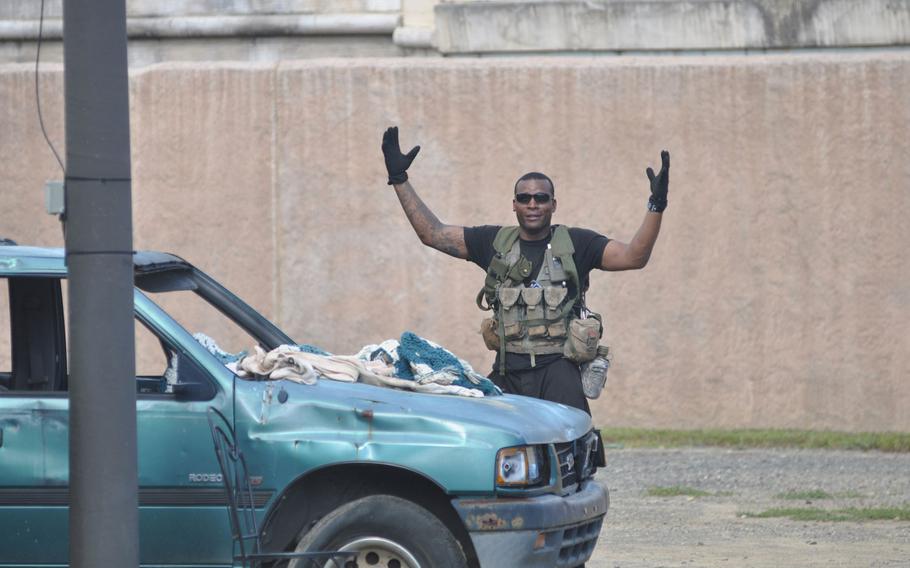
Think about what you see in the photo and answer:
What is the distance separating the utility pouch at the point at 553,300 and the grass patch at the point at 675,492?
3093 millimetres

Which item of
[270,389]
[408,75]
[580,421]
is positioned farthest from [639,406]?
[270,389]

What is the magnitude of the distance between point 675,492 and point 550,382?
10.1ft

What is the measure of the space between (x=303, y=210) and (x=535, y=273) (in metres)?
5.09

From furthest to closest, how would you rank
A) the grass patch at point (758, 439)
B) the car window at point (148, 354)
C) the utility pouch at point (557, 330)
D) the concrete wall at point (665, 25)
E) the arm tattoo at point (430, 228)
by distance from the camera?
1. the car window at point (148, 354)
2. the concrete wall at point (665, 25)
3. the grass patch at point (758, 439)
4. the arm tattoo at point (430, 228)
5. the utility pouch at point (557, 330)

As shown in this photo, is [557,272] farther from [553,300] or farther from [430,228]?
[430,228]

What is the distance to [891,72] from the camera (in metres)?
11.5

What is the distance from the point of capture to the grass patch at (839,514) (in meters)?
9.05

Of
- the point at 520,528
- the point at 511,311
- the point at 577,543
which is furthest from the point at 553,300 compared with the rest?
the point at 520,528

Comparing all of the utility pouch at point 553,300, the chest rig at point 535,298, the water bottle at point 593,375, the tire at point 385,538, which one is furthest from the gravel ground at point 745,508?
the tire at point 385,538

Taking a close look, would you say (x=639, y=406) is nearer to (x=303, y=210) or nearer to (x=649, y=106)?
(x=649, y=106)

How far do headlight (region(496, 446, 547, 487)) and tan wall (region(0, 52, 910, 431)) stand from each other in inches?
A: 243

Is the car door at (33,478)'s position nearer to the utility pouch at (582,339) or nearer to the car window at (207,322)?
the utility pouch at (582,339)

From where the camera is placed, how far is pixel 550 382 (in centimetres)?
718

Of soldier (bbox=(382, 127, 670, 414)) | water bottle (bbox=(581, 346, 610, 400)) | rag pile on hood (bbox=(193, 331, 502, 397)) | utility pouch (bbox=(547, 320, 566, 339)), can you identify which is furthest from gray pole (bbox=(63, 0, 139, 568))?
water bottle (bbox=(581, 346, 610, 400))
